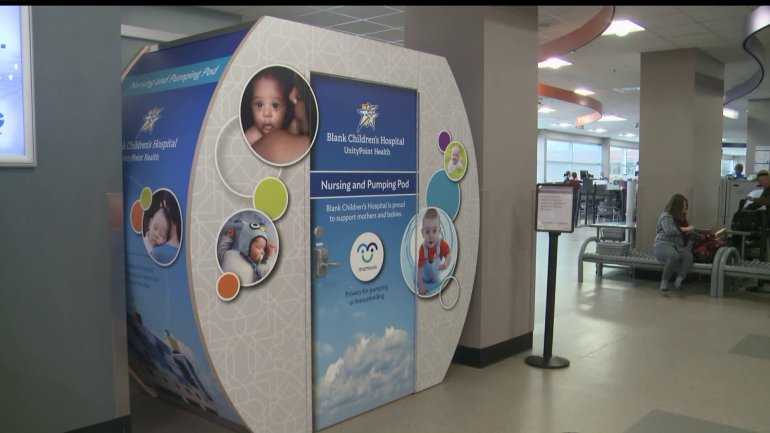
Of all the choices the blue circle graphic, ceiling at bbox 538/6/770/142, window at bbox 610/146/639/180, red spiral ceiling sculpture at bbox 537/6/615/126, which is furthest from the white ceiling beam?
window at bbox 610/146/639/180

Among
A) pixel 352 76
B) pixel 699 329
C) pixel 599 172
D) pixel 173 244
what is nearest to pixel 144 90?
pixel 173 244

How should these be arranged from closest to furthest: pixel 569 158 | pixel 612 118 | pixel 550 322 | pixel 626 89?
pixel 550 322 → pixel 626 89 → pixel 612 118 → pixel 569 158

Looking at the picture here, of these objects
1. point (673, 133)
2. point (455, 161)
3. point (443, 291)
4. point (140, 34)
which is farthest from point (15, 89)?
point (673, 133)

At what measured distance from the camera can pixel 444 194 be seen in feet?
13.6

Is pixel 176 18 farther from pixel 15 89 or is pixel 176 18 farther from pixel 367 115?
pixel 15 89

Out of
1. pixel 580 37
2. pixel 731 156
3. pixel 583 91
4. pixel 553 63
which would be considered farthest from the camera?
pixel 731 156

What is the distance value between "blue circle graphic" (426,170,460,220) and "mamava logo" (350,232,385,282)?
1.88 ft

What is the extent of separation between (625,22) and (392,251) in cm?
532

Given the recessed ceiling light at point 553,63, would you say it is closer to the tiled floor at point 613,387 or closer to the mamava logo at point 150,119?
the tiled floor at point 613,387

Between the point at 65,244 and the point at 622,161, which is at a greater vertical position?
the point at 622,161

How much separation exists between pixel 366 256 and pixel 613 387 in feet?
6.71

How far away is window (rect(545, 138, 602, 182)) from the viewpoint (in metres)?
26.6

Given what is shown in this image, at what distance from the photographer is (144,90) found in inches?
131

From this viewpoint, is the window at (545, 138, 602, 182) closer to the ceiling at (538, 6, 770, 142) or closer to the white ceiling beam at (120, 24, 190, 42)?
the ceiling at (538, 6, 770, 142)
